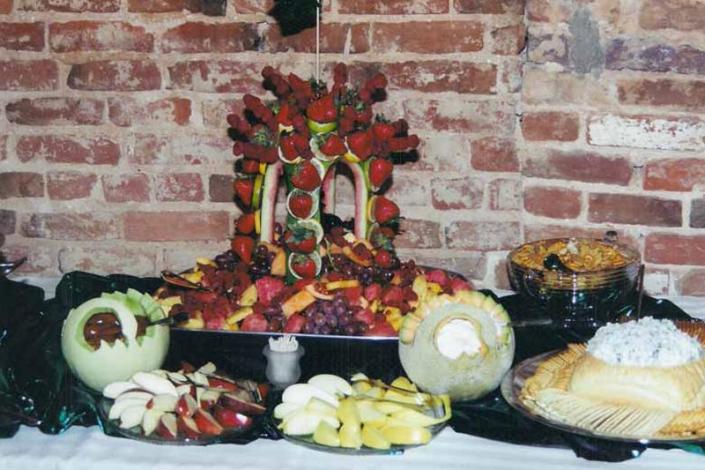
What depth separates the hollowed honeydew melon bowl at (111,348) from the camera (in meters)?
1.34

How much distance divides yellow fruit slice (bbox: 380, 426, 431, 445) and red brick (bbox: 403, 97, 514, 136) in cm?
80

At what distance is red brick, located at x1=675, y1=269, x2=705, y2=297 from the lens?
1.89m

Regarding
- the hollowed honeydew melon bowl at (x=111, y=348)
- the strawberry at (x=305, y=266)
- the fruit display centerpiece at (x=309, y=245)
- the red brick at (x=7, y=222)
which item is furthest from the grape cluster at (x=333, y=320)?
the red brick at (x=7, y=222)

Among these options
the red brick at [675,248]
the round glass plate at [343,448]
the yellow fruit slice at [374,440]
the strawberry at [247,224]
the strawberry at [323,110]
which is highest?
the strawberry at [323,110]

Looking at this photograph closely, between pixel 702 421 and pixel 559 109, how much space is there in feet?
2.51

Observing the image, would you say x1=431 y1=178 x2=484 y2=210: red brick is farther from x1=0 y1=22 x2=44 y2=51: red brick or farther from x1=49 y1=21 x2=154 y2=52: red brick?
x1=0 y1=22 x2=44 y2=51: red brick

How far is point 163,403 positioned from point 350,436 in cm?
24

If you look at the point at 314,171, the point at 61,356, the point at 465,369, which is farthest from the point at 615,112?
the point at 61,356

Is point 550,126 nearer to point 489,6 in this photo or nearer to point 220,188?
point 489,6

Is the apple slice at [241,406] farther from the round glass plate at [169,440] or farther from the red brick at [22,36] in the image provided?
the red brick at [22,36]

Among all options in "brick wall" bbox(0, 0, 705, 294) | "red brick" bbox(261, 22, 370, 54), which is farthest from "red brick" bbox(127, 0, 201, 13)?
"red brick" bbox(261, 22, 370, 54)

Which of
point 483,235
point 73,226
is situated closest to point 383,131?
point 483,235

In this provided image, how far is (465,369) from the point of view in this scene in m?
1.30

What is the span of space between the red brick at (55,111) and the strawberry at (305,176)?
58 centimetres
